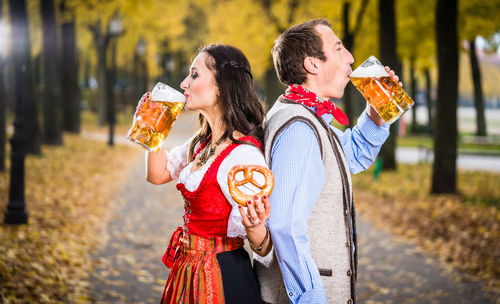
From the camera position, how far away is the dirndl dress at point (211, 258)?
2.27 m

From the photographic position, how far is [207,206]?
2.28m

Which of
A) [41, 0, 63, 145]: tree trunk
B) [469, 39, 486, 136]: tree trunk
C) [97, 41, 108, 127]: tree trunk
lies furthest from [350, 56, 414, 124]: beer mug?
[97, 41, 108, 127]: tree trunk

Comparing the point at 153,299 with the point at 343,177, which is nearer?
the point at 343,177

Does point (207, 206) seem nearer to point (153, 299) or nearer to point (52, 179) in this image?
point (153, 299)

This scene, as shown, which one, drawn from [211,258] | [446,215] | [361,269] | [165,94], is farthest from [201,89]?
[446,215]

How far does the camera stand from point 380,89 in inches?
94.7

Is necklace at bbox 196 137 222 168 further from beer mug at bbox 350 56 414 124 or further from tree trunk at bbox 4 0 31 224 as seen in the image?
tree trunk at bbox 4 0 31 224

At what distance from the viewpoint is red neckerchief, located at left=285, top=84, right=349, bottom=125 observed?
2318mm

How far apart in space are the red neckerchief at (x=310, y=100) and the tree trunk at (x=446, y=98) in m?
9.02

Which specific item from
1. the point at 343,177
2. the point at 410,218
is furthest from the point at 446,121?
the point at 343,177

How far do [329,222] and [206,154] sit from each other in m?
0.62

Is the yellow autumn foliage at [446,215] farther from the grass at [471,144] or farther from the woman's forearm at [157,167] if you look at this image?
the grass at [471,144]

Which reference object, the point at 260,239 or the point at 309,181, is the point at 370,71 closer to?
the point at 309,181

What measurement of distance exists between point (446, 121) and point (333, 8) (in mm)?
8057
